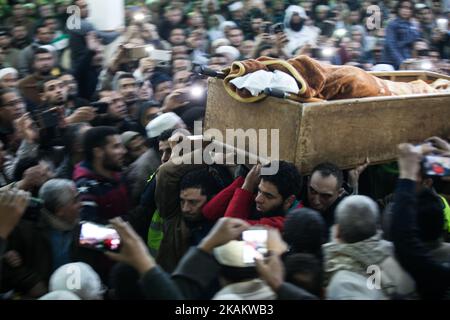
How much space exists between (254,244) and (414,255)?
58 centimetres

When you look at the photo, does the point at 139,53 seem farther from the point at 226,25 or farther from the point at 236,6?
the point at 236,6

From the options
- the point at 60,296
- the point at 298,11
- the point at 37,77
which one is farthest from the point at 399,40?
the point at 60,296

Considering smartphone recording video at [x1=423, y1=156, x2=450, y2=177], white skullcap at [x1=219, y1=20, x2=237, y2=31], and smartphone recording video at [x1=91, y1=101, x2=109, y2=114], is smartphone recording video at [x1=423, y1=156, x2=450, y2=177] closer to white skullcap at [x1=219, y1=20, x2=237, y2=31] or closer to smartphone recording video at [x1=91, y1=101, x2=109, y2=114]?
smartphone recording video at [x1=91, y1=101, x2=109, y2=114]

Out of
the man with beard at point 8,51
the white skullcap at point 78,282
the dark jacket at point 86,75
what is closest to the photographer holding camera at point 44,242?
the white skullcap at point 78,282

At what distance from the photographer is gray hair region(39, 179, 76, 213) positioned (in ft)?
9.85

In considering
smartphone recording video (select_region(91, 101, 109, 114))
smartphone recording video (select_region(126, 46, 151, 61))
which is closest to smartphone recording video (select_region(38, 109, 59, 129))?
smartphone recording video (select_region(91, 101, 109, 114))

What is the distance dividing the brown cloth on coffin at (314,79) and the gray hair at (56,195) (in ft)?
3.32

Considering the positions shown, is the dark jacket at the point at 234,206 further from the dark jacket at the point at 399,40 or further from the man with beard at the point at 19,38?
the dark jacket at the point at 399,40

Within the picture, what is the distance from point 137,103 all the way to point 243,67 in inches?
68.4

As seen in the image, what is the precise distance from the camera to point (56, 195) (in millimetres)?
3004

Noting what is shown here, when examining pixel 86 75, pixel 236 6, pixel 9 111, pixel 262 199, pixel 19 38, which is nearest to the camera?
pixel 262 199

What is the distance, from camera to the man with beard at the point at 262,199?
10.1ft

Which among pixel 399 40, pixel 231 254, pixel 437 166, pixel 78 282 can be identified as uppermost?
pixel 437 166

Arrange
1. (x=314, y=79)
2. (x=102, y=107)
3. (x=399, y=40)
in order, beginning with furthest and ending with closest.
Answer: (x=399, y=40), (x=102, y=107), (x=314, y=79)
